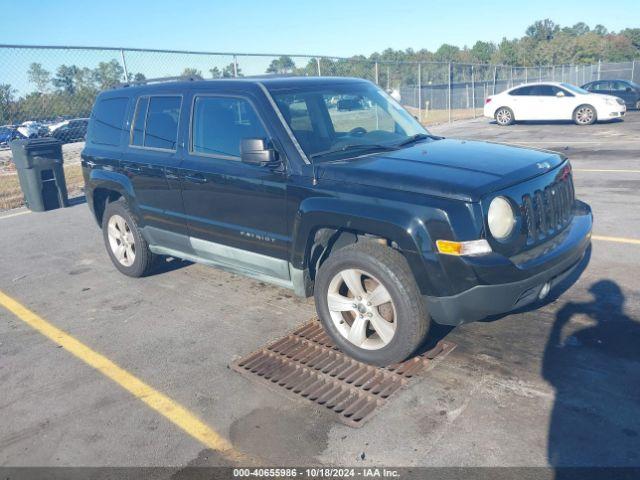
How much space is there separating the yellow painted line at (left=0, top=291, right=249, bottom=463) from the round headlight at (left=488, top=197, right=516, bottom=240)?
1974 millimetres

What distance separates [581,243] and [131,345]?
3524mm

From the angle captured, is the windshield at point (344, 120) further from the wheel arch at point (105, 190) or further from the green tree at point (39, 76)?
the green tree at point (39, 76)

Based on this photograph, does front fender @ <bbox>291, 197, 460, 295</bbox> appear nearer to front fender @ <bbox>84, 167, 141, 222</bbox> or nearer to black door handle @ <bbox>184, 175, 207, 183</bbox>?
black door handle @ <bbox>184, 175, 207, 183</bbox>

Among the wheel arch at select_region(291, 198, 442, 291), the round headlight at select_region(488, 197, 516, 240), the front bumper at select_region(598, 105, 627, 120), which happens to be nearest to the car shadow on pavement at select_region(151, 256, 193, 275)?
the wheel arch at select_region(291, 198, 442, 291)

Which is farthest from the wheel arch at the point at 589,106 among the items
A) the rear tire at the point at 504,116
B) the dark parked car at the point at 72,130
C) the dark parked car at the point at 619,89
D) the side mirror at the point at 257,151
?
the side mirror at the point at 257,151

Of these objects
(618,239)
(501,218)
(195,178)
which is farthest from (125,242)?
(618,239)

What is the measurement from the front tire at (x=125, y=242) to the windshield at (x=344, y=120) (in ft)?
7.48

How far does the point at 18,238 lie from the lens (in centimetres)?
789

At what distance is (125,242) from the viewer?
5.78 meters

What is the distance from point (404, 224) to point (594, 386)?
1534mm

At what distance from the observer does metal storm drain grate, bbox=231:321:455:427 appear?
10.9 ft

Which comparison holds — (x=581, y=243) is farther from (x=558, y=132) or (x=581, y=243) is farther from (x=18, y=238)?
(x=558, y=132)

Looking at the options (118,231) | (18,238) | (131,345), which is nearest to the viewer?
(131,345)

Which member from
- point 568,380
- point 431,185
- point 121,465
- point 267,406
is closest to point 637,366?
point 568,380
